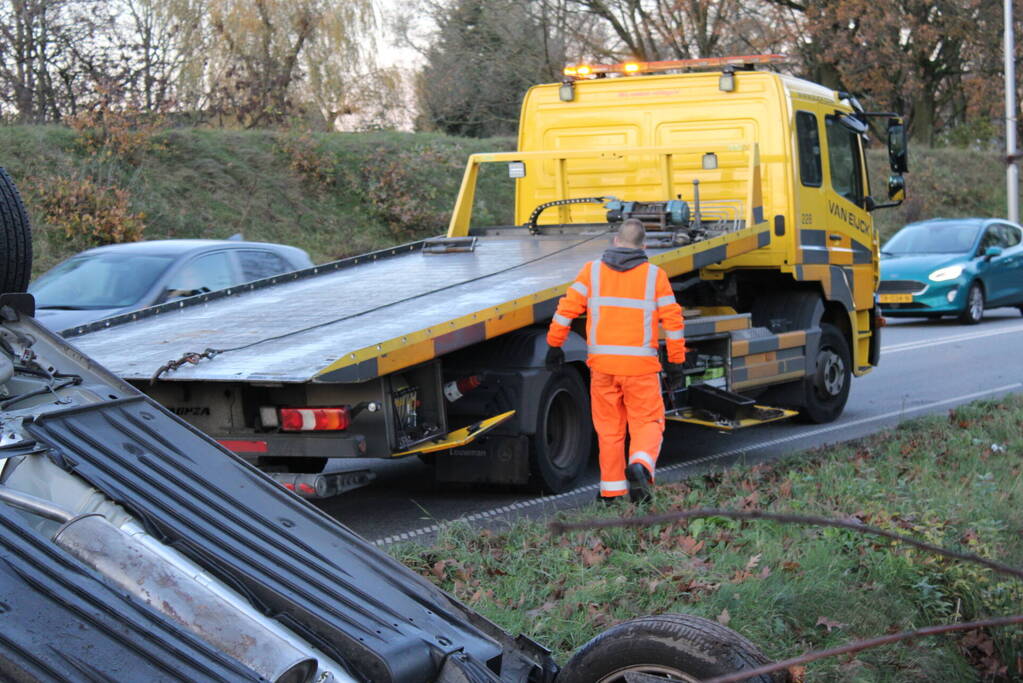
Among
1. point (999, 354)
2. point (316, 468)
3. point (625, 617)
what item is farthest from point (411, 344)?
point (999, 354)

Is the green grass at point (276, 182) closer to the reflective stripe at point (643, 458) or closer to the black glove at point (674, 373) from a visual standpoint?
the black glove at point (674, 373)

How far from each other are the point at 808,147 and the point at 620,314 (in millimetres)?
3865

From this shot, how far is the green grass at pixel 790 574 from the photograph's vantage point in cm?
484

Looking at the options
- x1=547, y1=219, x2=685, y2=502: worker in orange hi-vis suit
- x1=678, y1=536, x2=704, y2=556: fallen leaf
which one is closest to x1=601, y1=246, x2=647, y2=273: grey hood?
x1=547, y1=219, x2=685, y2=502: worker in orange hi-vis suit

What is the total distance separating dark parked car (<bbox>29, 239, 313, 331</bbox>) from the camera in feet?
33.5

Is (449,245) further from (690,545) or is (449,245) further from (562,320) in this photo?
(690,545)

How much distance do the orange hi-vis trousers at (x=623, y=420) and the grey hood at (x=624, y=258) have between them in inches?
25.0

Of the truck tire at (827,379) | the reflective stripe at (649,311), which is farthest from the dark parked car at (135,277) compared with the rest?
the truck tire at (827,379)

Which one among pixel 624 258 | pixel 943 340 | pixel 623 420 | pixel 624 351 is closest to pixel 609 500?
pixel 623 420

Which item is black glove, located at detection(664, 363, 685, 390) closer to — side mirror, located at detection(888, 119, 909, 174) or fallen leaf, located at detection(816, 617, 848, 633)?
fallen leaf, located at detection(816, 617, 848, 633)

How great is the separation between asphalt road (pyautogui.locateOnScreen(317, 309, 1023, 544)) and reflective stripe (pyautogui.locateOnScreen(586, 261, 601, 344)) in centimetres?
109

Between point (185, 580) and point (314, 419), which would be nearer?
point (185, 580)

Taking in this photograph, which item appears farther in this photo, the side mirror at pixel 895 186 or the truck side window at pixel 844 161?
the side mirror at pixel 895 186

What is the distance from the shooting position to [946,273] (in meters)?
19.9
